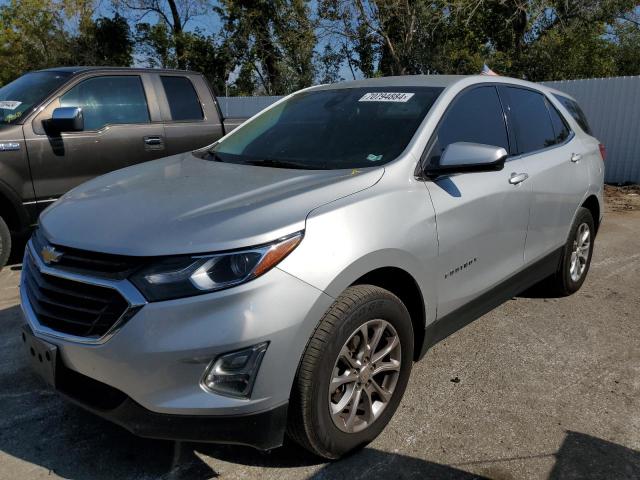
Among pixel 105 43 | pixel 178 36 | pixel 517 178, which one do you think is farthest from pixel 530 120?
pixel 105 43

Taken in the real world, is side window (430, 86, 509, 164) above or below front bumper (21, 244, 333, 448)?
above

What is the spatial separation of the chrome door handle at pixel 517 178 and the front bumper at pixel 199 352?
180 cm

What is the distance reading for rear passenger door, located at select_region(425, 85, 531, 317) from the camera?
2885 millimetres

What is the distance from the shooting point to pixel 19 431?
2750 mm

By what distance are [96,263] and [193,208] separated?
0.44m

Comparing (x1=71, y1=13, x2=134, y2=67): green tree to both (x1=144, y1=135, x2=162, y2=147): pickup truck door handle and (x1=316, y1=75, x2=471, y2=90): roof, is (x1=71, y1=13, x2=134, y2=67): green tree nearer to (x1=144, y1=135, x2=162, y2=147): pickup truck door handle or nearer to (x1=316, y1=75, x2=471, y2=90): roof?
(x1=144, y1=135, x2=162, y2=147): pickup truck door handle

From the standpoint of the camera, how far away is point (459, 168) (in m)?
2.83

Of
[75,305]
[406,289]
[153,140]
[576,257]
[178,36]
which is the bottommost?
[576,257]

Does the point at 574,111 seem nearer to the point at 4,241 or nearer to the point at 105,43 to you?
the point at 4,241

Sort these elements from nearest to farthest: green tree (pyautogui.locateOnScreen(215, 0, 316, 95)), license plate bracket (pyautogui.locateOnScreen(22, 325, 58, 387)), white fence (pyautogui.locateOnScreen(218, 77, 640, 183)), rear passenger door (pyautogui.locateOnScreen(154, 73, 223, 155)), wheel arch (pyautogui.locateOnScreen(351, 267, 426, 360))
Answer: license plate bracket (pyautogui.locateOnScreen(22, 325, 58, 387)), wheel arch (pyautogui.locateOnScreen(351, 267, 426, 360)), rear passenger door (pyautogui.locateOnScreen(154, 73, 223, 155)), white fence (pyautogui.locateOnScreen(218, 77, 640, 183)), green tree (pyautogui.locateOnScreen(215, 0, 316, 95))

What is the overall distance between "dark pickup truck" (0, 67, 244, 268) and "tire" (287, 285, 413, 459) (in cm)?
376

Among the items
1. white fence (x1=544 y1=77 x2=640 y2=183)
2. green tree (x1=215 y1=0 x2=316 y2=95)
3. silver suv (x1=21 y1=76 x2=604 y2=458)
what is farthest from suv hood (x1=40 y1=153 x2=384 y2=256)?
green tree (x1=215 y1=0 x2=316 y2=95)

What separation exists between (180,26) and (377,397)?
28.9m

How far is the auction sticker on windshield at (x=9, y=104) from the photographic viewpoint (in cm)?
523
